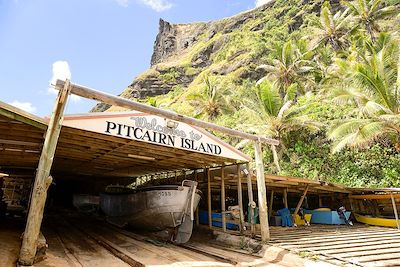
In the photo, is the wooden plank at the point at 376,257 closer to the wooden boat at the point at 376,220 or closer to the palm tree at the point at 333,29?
the wooden boat at the point at 376,220

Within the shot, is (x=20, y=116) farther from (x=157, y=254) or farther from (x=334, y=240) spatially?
(x=334, y=240)

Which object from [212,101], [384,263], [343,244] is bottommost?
[384,263]

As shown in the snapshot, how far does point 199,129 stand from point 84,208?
15769mm

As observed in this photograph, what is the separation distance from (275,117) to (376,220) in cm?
945

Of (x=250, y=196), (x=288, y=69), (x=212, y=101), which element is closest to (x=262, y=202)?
(x=250, y=196)

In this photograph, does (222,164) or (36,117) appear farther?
(222,164)

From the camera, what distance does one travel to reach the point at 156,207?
404 inches

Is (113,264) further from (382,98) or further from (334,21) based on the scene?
(334,21)

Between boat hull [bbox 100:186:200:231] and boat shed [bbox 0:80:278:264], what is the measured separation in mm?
1203

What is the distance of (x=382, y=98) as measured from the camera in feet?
48.9

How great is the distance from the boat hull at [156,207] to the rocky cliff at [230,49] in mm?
32043

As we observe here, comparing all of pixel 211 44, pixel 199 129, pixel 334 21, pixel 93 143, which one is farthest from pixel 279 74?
pixel 211 44

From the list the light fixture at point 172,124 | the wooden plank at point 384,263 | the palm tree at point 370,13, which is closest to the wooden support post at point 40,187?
the light fixture at point 172,124

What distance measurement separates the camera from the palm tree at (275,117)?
67.2 ft
